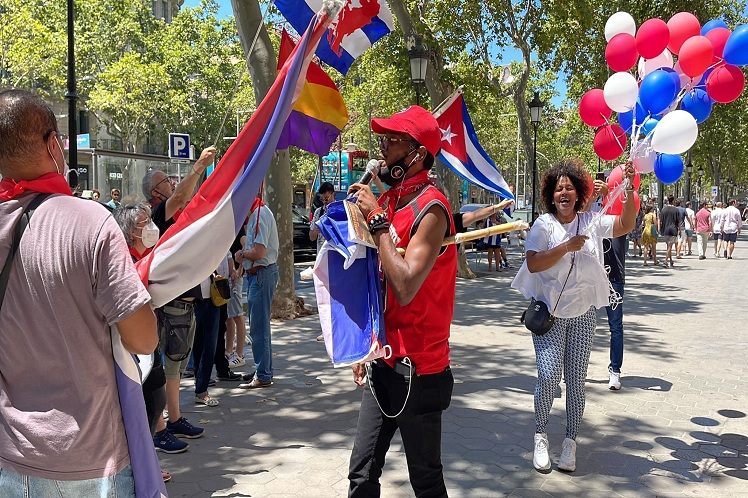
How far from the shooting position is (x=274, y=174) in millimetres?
9852

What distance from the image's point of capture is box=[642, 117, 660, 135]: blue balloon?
15.1 feet

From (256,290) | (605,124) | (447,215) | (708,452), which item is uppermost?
(605,124)

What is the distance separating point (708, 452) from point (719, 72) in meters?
2.79

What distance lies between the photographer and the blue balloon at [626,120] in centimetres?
502

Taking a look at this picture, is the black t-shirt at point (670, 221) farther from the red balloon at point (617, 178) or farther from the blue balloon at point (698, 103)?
the red balloon at point (617, 178)

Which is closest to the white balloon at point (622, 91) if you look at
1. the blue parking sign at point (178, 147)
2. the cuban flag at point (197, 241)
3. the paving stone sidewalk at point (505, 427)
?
the paving stone sidewalk at point (505, 427)

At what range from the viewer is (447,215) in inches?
106

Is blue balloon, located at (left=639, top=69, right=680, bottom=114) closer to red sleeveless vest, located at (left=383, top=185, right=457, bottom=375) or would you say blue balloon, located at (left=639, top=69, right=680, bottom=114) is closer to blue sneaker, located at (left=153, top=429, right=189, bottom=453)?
red sleeveless vest, located at (left=383, top=185, right=457, bottom=375)

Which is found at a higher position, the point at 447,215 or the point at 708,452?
the point at 447,215

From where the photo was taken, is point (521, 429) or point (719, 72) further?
point (521, 429)

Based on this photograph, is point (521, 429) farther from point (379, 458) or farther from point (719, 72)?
point (719, 72)

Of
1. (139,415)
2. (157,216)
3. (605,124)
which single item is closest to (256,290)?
(157,216)

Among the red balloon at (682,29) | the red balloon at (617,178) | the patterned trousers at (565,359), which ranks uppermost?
the red balloon at (682,29)

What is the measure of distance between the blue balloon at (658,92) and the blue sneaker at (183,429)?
13.8 feet
